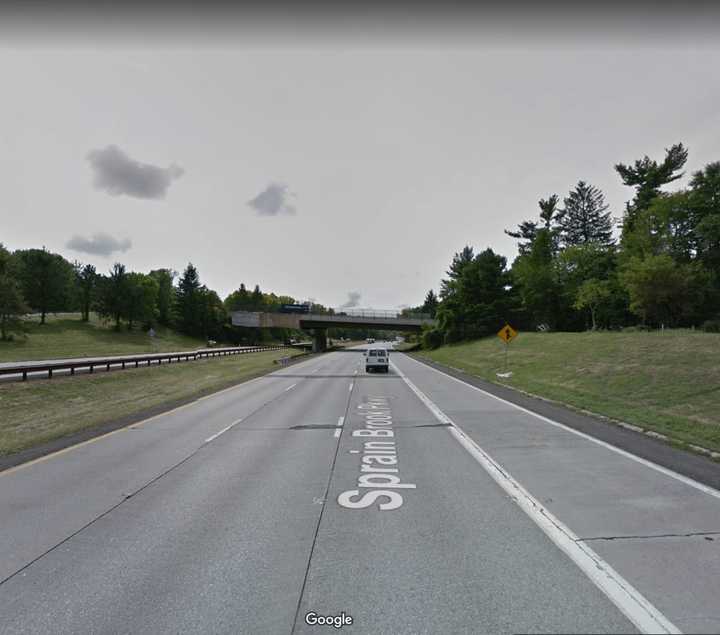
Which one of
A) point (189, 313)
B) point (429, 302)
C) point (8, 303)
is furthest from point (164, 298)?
point (429, 302)

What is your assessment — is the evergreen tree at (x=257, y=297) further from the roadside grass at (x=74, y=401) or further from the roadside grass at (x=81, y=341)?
the roadside grass at (x=74, y=401)

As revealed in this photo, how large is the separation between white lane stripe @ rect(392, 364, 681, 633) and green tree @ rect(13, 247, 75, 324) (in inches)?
3578

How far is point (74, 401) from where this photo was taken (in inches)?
667

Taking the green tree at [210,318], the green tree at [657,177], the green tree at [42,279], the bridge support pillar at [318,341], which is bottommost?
the bridge support pillar at [318,341]

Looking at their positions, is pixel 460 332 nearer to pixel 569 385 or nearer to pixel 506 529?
pixel 569 385

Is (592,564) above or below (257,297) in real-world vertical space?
below

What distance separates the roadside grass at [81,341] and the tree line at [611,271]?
161 ft

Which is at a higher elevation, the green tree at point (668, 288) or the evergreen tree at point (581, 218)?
the evergreen tree at point (581, 218)

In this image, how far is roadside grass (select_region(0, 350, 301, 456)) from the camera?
1062cm

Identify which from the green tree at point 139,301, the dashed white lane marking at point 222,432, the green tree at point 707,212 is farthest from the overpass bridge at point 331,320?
the dashed white lane marking at point 222,432

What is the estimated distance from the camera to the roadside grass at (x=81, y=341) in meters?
47.8

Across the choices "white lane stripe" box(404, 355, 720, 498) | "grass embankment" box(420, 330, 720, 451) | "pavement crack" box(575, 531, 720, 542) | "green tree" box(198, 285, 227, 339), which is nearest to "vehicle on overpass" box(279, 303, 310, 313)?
"green tree" box(198, 285, 227, 339)

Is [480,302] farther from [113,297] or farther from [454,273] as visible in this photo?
[113,297]

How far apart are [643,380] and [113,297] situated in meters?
86.5
